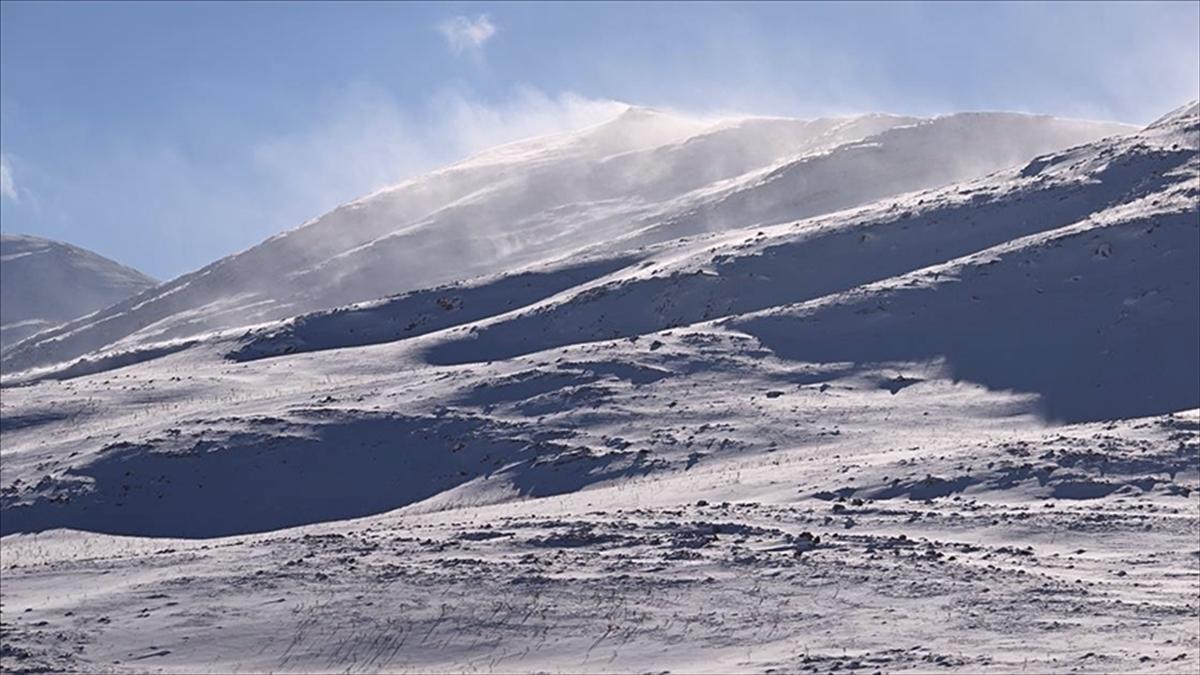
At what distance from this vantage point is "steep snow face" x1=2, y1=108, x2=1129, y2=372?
356 feet

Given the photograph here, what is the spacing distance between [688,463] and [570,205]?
9766 centimetres

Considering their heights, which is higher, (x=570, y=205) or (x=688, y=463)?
(x=570, y=205)

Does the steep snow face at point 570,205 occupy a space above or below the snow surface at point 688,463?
above

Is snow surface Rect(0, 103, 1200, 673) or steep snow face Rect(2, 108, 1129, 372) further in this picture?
steep snow face Rect(2, 108, 1129, 372)

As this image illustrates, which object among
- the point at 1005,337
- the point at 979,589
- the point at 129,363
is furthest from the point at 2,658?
the point at 129,363

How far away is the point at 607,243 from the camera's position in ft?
331

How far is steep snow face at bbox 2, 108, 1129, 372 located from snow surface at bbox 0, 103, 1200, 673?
2546 centimetres

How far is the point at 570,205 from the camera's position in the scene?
14025 cm

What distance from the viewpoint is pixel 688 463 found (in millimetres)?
43844

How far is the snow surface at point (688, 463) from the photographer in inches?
1006

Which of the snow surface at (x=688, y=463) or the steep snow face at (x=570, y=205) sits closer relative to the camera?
the snow surface at (x=688, y=463)

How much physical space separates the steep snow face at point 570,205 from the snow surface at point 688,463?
83.5 ft

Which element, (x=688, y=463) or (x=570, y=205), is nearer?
(x=688, y=463)

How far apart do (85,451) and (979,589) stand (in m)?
32.4
